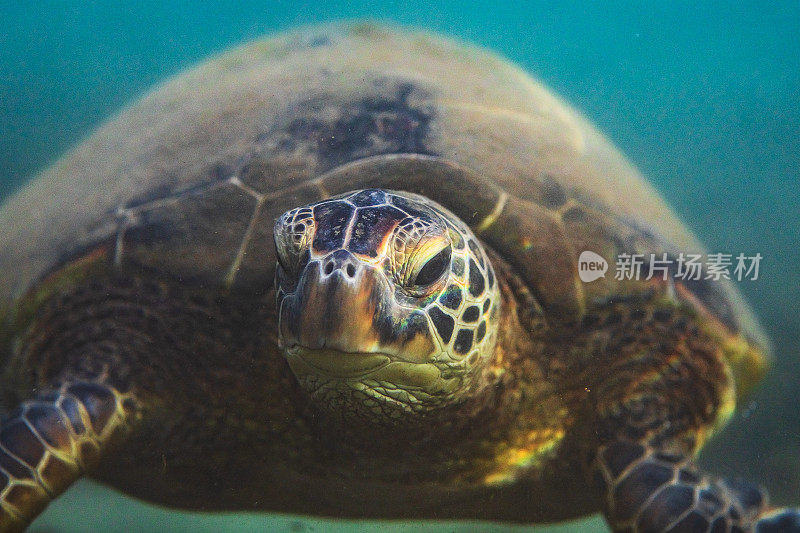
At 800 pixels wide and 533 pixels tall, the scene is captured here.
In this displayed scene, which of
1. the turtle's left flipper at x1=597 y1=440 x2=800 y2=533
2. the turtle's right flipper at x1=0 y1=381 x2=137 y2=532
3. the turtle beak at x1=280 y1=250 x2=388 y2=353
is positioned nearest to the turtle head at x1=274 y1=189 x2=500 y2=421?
the turtle beak at x1=280 y1=250 x2=388 y2=353

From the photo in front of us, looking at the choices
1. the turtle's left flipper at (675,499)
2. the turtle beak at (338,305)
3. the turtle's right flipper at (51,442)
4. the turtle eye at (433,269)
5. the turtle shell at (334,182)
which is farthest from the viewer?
the turtle shell at (334,182)

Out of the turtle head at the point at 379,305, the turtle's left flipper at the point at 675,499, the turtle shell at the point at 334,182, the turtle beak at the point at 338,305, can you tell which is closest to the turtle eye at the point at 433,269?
the turtle head at the point at 379,305

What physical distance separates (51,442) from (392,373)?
3.75 feet

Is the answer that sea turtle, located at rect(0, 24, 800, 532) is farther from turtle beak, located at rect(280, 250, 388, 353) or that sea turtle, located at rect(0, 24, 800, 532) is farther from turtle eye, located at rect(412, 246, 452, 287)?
turtle beak, located at rect(280, 250, 388, 353)

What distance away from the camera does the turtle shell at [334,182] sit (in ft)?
6.14

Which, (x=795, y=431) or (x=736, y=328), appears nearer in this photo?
(x=736, y=328)

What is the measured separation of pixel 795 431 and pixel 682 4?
100 ft

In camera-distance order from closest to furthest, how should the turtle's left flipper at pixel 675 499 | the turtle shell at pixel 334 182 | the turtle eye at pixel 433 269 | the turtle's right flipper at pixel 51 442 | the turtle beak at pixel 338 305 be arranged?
the turtle beak at pixel 338 305 < the turtle eye at pixel 433 269 < the turtle's left flipper at pixel 675 499 < the turtle's right flipper at pixel 51 442 < the turtle shell at pixel 334 182

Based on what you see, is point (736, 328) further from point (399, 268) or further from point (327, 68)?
point (327, 68)

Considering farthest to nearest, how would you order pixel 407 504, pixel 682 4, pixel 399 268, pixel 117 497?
1. pixel 682 4
2. pixel 117 497
3. pixel 407 504
4. pixel 399 268

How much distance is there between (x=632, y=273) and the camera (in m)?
1.93

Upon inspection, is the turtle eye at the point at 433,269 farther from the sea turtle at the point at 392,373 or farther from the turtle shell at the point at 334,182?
the turtle shell at the point at 334,182

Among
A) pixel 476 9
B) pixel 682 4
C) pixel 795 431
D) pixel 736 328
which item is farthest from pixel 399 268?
pixel 476 9

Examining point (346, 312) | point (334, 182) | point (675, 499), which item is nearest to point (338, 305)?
point (346, 312)
